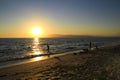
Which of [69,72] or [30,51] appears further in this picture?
[30,51]

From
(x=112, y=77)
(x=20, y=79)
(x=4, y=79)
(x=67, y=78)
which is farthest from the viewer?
(x=4, y=79)

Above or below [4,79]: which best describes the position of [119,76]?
above

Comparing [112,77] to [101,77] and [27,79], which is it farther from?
[27,79]

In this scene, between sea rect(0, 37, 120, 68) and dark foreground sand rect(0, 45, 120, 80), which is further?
sea rect(0, 37, 120, 68)

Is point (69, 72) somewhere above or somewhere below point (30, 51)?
above

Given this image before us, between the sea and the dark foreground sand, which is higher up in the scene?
the dark foreground sand

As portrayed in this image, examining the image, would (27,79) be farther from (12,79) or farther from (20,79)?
(12,79)

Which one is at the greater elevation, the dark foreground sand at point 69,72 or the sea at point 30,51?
the dark foreground sand at point 69,72

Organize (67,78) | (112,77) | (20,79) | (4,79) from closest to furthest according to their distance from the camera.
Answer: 1. (112,77)
2. (67,78)
3. (20,79)
4. (4,79)

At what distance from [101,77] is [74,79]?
1.47 metres

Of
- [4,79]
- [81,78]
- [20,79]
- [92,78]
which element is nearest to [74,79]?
[81,78]

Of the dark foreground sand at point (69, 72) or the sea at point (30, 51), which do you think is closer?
the dark foreground sand at point (69, 72)

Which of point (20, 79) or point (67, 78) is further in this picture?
point (20, 79)

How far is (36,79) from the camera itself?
26.4 feet
